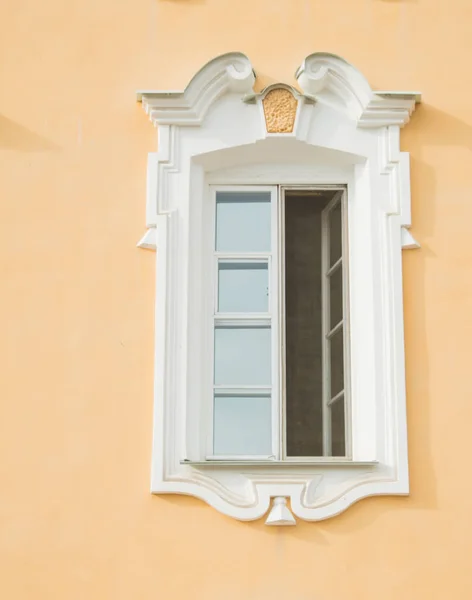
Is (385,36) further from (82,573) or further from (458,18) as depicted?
(82,573)

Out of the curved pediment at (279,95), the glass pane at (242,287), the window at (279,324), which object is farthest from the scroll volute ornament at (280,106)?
the glass pane at (242,287)

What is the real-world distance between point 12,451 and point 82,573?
0.72 meters

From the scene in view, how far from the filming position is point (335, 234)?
29.6 ft

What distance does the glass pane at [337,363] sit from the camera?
8.71 meters

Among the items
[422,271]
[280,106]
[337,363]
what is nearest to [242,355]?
[337,363]

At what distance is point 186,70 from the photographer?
29.1ft

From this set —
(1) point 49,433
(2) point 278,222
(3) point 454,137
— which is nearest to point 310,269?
(2) point 278,222

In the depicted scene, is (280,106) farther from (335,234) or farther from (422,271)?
(422,271)

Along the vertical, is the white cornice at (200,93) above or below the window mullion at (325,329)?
above

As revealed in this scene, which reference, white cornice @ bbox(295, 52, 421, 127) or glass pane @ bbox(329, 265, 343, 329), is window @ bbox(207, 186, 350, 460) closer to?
glass pane @ bbox(329, 265, 343, 329)

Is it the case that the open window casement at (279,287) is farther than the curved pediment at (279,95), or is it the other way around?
the curved pediment at (279,95)

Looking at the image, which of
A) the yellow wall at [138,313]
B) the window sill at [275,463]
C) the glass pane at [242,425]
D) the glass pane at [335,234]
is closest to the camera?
the yellow wall at [138,313]

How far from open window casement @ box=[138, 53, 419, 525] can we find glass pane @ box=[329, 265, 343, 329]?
2cm

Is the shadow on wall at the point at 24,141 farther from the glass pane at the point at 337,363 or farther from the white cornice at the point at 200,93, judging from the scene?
the glass pane at the point at 337,363
